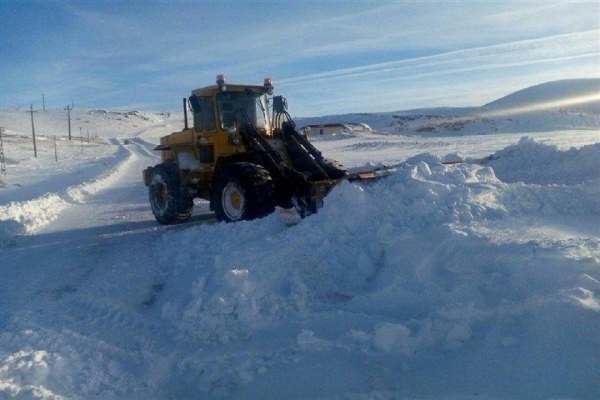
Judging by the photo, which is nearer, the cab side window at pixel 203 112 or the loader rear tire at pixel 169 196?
the cab side window at pixel 203 112

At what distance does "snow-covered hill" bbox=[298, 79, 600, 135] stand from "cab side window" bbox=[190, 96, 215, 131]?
121 feet

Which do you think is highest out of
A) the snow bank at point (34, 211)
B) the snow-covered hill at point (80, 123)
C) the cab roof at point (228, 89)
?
the snow-covered hill at point (80, 123)

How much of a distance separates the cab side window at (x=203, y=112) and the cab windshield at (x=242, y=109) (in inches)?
8.3

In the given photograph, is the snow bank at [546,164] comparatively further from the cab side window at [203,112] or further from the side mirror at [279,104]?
the cab side window at [203,112]

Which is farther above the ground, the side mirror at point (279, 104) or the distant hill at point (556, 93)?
the distant hill at point (556, 93)

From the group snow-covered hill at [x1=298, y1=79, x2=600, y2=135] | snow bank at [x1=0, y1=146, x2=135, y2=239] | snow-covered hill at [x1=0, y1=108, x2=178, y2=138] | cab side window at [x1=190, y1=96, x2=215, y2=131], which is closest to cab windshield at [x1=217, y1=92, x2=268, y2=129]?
cab side window at [x1=190, y1=96, x2=215, y2=131]

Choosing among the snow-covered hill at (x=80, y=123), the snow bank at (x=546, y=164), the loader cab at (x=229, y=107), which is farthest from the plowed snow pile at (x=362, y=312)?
the snow-covered hill at (x=80, y=123)

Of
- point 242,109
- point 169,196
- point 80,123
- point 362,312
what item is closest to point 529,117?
point 242,109

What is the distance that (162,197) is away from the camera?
12219 millimetres

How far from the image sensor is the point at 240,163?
9.87 m

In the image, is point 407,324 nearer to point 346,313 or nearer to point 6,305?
point 346,313

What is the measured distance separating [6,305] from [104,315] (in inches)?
54.1

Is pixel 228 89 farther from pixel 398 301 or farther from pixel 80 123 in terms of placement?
pixel 80 123

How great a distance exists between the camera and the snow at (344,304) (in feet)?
13.7
